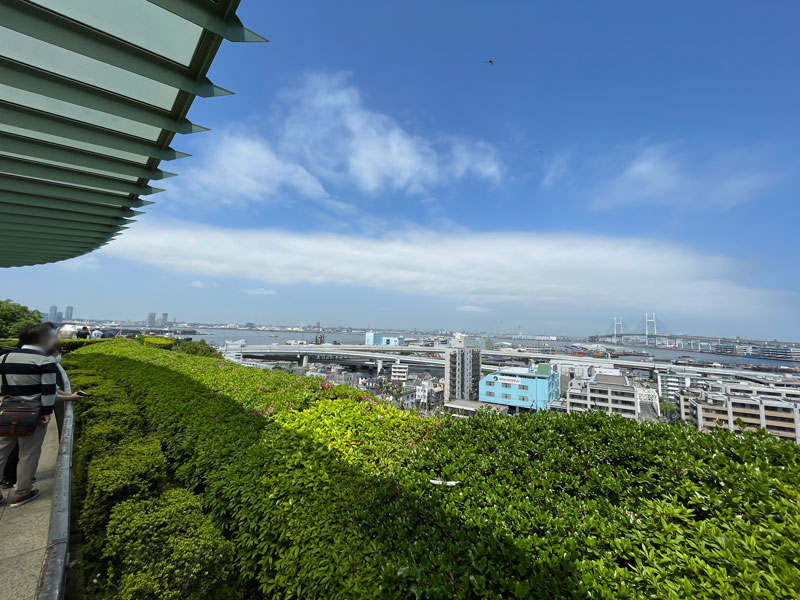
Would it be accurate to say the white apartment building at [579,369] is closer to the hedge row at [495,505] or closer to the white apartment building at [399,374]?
the white apartment building at [399,374]

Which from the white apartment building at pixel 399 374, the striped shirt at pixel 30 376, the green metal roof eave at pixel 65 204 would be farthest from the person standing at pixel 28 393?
the white apartment building at pixel 399 374

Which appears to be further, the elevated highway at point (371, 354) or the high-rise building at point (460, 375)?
the elevated highway at point (371, 354)

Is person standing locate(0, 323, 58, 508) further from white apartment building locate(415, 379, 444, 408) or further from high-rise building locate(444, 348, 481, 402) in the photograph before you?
high-rise building locate(444, 348, 481, 402)

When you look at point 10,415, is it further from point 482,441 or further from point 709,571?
point 709,571

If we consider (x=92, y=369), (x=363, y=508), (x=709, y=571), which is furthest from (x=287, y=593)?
(x=92, y=369)

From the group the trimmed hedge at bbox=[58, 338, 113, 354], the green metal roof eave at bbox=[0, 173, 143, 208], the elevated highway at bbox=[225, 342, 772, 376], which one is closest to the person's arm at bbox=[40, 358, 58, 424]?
the green metal roof eave at bbox=[0, 173, 143, 208]
